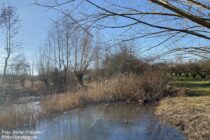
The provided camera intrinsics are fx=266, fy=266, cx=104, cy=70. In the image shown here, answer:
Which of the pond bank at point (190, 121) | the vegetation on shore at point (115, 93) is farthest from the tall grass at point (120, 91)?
the pond bank at point (190, 121)

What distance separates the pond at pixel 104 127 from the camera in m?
7.43

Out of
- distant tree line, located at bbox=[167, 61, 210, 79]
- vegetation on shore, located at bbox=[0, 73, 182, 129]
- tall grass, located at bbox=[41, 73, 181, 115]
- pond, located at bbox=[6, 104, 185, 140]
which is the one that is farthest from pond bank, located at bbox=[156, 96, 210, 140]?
tall grass, located at bbox=[41, 73, 181, 115]

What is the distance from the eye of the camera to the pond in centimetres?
743

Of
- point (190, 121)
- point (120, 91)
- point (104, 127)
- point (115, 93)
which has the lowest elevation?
point (104, 127)

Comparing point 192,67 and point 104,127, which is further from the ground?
point 192,67

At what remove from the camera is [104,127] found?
8516 mm

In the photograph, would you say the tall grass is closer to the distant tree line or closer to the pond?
the pond

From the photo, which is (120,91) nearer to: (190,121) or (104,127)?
(104,127)

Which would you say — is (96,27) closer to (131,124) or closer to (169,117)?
(131,124)

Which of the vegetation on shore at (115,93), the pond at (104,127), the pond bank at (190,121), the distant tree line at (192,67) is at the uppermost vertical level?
the distant tree line at (192,67)

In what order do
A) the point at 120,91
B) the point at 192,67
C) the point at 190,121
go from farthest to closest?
the point at 120,91
the point at 190,121
the point at 192,67

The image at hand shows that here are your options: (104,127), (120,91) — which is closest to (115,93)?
(120,91)

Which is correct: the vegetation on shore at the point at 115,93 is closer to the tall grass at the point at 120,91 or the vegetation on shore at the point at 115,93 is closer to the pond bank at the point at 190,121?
the tall grass at the point at 120,91

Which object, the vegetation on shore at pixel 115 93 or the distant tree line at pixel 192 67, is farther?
the vegetation on shore at pixel 115 93
